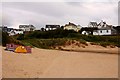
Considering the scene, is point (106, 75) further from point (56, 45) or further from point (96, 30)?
point (96, 30)

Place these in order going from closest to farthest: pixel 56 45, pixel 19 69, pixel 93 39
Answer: pixel 19 69, pixel 56 45, pixel 93 39

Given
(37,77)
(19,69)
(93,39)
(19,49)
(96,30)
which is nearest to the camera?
(37,77)

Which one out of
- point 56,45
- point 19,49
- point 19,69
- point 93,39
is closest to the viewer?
point 19,69

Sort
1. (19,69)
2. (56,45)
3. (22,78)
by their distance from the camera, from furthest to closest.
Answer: (56,45)
(19,69)
(22,78)

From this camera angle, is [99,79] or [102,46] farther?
[102,46]

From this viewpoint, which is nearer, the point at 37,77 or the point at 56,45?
the point at 37,77

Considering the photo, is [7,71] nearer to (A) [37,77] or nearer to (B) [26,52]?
(A) [37,77]

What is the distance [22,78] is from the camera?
9.47m

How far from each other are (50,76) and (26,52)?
A: 334 inches

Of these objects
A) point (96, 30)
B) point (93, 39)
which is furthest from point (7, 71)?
point (96, 30)

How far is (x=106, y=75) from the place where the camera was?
11258 millimetres

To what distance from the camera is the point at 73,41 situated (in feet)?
135

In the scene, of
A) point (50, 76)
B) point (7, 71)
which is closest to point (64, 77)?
point (50, 76)

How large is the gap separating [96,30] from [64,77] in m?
67.5
